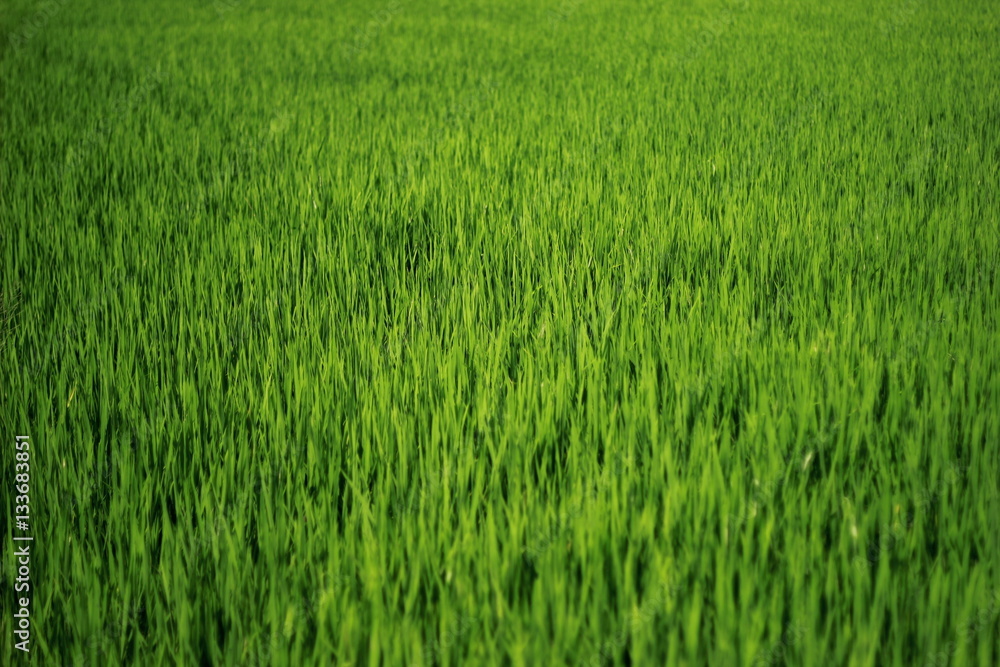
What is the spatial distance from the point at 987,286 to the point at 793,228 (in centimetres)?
59

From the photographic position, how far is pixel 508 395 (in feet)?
4.58

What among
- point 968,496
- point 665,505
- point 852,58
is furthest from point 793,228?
point 852,58

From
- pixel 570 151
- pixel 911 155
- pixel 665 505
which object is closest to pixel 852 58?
pixel 911 155

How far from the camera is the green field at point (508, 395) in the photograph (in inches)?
37.6

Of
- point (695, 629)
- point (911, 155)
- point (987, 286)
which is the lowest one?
point (695, 629)

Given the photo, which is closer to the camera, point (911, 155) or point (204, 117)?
point (911, 155)

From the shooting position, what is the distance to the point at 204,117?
4.43 meters

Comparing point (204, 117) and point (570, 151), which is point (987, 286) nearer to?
point (570, 151)

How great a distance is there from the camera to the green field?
0.96 metres

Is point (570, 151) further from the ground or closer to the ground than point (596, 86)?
closer to the ground

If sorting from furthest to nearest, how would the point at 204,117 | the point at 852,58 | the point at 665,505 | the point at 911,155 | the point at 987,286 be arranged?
the point at 852,58, the point at 204,117, the point at 911,155, the point at 987,286, the point at 665,505

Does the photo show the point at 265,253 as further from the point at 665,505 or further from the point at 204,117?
the point at 204,117

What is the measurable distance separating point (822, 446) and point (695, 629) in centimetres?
54

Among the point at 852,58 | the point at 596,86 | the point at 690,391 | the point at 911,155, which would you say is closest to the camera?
the point at 690,391
